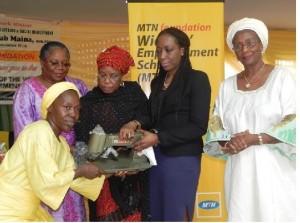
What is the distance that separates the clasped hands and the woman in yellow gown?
0.80 m

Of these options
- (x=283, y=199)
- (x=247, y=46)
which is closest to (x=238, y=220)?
(x=283, y=199)

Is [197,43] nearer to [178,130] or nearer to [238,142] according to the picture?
[178,130]

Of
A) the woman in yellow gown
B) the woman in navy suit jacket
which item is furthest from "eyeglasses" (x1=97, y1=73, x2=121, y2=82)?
the woman in yellow gown

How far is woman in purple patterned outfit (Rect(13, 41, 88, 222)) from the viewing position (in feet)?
11.2

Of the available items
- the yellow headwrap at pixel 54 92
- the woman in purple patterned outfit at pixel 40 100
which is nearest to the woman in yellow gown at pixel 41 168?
the yellow headwrap at pixel 54 92

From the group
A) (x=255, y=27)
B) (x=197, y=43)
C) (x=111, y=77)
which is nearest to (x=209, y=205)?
(x=197, y=43)

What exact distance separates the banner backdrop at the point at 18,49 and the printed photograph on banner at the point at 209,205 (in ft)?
15.1

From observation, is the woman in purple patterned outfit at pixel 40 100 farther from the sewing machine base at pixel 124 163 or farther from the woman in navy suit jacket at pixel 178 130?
the woman in navy suit jacket at pixel 178 130

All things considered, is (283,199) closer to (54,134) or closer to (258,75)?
(258,75)

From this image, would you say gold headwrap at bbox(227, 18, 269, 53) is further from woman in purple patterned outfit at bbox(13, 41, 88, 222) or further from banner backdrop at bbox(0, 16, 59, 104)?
banner backdrop at bbox(0, 16, 59, 104)

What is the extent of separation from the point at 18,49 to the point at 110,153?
18.3 ft

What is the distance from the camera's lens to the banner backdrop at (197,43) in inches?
180

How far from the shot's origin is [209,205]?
4.56 meters

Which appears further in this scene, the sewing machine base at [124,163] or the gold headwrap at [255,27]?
the sewing machine base at [124,163]
